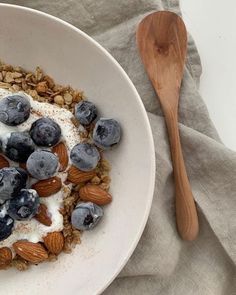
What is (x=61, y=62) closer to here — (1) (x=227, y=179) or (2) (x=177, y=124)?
(2) (x=177, y=124)

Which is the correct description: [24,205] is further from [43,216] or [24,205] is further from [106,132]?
[106,132]

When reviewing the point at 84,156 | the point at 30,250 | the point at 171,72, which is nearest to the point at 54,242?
the point at 30,250

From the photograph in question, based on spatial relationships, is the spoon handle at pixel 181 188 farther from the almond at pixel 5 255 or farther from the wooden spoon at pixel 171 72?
the almond at pixel 5 255

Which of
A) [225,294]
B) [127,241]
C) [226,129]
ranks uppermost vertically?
[226,129]

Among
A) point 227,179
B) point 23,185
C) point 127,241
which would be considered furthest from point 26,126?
point 227,179

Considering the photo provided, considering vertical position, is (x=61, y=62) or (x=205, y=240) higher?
(x=61, y=62)

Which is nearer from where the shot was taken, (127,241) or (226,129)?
(127,241)
